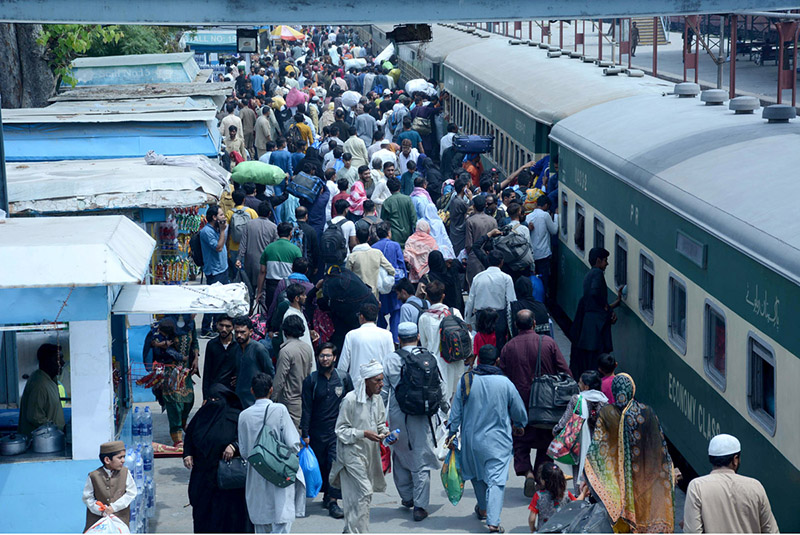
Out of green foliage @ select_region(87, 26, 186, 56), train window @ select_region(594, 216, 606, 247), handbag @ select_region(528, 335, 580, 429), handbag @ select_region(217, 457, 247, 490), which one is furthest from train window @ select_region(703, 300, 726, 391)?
green foliage @ select_region(87, 26, 186, 56)

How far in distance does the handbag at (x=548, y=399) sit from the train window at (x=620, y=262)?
2107 mm

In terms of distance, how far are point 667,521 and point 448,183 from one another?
933 cm

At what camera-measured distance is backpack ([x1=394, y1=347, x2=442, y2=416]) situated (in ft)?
26.9

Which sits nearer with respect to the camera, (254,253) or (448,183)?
(254,253)

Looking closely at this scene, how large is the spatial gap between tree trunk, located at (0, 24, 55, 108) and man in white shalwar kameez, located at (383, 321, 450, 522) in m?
12.5

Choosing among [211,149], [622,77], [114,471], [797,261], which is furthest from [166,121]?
[797,261]

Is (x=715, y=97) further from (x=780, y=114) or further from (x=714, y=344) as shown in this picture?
(x=714, y=344)

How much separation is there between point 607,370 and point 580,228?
14.9 ft

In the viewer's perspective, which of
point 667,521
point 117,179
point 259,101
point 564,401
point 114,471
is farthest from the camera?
point 259,101

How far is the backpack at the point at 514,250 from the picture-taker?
11961mm

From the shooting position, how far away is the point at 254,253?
13.0 metres

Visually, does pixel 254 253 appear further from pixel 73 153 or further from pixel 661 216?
pixel 661 216

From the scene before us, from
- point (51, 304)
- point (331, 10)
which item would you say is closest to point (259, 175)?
point (331, 10)

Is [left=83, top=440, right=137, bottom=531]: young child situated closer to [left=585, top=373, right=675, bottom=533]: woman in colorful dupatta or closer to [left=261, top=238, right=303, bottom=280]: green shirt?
[left=585, top=373, right=675, bottom=533]: woman in colorful dupatta
